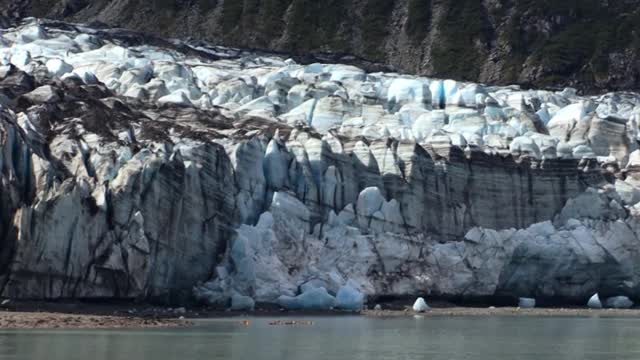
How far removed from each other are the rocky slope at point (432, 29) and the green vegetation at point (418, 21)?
0.33 feet

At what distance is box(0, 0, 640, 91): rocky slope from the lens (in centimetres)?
12675

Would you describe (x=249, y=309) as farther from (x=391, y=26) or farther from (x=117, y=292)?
(x=391, y=26)

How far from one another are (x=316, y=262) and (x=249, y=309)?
14.9 feet

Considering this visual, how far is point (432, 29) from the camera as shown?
13600cm

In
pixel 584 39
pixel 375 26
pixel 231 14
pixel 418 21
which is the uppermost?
pixel 231 14

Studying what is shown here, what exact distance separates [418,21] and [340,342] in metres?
99.0

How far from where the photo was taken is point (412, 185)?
60.2 m

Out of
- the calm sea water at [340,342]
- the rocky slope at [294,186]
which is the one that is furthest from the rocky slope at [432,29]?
the calm sea water at [340,342]

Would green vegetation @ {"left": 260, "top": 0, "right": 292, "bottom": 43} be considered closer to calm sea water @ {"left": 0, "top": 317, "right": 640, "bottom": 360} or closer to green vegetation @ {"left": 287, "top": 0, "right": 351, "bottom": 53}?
green vegetation @ {"left": 287, "top": 0, "right": 351, "bottom": 53}

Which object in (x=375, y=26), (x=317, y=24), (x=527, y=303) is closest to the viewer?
(x=527, y=303)

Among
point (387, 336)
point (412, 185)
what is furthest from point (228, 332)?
point (412, 185)

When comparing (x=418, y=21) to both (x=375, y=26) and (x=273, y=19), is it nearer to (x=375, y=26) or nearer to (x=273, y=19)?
(x=375, y=26)

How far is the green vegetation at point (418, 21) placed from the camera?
5330 inches

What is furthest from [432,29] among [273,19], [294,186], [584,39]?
[294,186]
